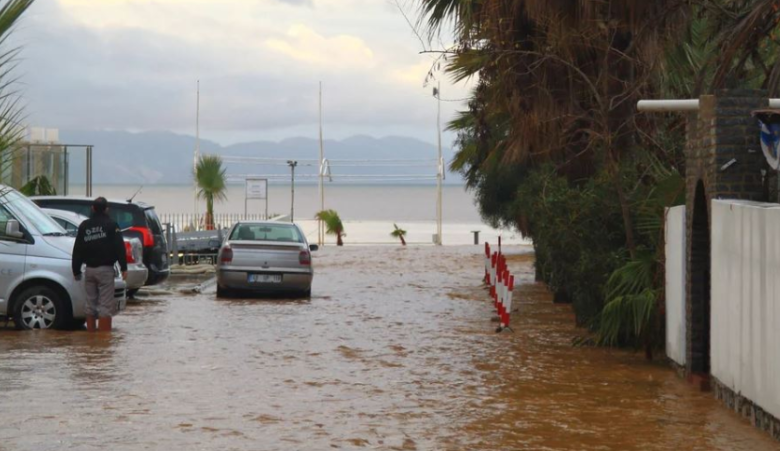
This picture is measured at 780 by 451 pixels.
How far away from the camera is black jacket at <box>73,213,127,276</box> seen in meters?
17.6

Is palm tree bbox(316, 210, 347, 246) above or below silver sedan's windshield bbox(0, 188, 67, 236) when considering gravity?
Result: above

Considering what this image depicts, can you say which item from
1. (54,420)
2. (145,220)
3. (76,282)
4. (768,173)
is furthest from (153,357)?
(145,220)

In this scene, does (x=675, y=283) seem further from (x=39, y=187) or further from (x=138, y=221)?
(x=39, y=187)

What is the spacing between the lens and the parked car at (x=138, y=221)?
24.0m

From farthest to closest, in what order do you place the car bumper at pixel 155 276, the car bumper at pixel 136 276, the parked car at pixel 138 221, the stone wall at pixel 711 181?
the car bumper at pixel 155 276 → the parked car at pixel 138 221 → the car bumper at pixel 136 276 → the stone wall at pixel 711 181

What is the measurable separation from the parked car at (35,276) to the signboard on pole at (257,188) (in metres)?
43.2

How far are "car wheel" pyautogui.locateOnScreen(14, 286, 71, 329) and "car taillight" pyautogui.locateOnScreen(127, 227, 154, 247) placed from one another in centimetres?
567

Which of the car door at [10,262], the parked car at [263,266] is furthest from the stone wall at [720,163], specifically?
the parked car at [263,266]

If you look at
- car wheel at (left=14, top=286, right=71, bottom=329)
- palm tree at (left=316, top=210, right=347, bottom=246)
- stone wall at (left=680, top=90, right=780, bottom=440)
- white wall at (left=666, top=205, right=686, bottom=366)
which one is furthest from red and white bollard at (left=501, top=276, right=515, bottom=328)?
palm tree at (left=316, top=210, right=347, bottom=246)

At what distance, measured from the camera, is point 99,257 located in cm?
1764

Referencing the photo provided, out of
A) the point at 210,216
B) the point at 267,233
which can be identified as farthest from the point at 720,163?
the point at 210,216

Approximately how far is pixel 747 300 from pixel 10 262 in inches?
411

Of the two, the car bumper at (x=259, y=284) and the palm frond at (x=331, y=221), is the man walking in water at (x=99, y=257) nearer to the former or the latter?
the car bumper at (x=259, y=284)

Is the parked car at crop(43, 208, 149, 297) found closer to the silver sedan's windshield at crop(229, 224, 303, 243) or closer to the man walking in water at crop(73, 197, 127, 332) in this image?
the silver sedan's windshield at crop(229, 224, 303, 243)
